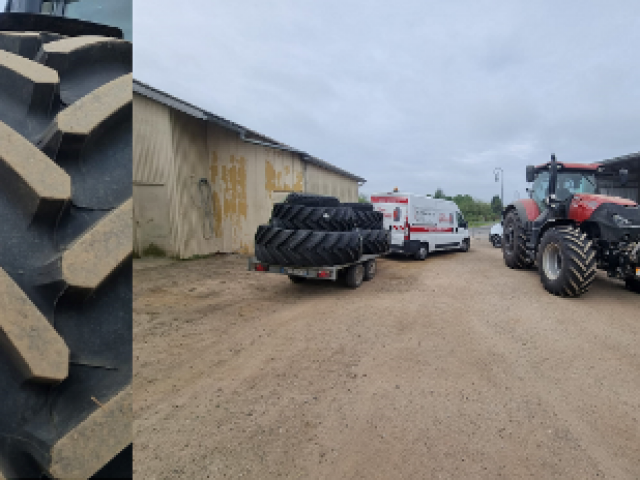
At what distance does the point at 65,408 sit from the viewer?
668 millimetres

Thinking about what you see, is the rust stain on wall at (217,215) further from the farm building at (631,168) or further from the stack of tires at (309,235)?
the farm building at (631,168)

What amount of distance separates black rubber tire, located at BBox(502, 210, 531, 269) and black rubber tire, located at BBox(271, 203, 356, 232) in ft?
17.6

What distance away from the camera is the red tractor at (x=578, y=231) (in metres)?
6.45

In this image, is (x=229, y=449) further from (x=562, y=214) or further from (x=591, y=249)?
(x=562, y=214)

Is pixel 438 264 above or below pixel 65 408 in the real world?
below

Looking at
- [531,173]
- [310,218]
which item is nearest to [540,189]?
[531,173]

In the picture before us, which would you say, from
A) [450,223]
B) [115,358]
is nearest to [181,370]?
[115,358]

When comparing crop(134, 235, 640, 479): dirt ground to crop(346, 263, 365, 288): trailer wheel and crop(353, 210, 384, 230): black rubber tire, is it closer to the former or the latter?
crop(346, 263, 365, 288): trailer wheel

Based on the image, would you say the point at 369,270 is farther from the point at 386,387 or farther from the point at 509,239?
the point at 386,387

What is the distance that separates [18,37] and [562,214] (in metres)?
9.04

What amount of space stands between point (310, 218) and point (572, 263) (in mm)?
4569

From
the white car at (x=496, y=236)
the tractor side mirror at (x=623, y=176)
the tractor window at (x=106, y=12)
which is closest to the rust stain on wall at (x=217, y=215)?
the tractor side mirror at (x=623, y=176)

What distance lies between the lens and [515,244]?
9.91 m

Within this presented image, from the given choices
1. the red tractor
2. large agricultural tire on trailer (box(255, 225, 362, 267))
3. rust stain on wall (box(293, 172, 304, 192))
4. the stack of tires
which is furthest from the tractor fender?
rust stain on wall (box(293, 172, 304, 192))
